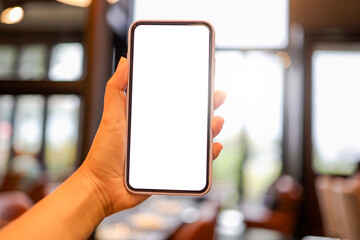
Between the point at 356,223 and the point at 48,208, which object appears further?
the point at 356,223

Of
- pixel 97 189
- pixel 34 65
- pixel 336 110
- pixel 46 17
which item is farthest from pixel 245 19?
pixel 97 189

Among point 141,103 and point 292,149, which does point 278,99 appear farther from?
point 141,103

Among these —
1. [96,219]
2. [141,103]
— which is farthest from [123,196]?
[141,103]

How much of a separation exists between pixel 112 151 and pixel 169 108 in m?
0.14

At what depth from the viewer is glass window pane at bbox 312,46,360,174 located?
536 centimetres

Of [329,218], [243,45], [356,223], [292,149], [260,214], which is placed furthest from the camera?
[292,149]

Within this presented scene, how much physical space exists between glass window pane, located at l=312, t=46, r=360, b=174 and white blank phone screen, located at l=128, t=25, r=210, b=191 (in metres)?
5.29

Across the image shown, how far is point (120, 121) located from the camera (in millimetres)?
689

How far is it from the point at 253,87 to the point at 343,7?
6.41ft

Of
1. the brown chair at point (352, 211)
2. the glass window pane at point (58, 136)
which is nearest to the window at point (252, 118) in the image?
the glass window pane at point (58, 136)

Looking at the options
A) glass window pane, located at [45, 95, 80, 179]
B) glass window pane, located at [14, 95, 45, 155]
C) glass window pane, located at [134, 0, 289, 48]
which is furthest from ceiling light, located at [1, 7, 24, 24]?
A: glass window pane, located at [14, 95, 45, 155]

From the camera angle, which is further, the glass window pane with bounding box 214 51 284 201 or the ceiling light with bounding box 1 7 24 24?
the glass window pane with bounding box 214 51 284 201

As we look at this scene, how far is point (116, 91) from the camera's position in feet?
2.20

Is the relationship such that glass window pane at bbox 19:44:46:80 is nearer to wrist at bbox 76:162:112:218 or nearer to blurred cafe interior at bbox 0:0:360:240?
blurred cafe interior at bbox 0:0:360:240
